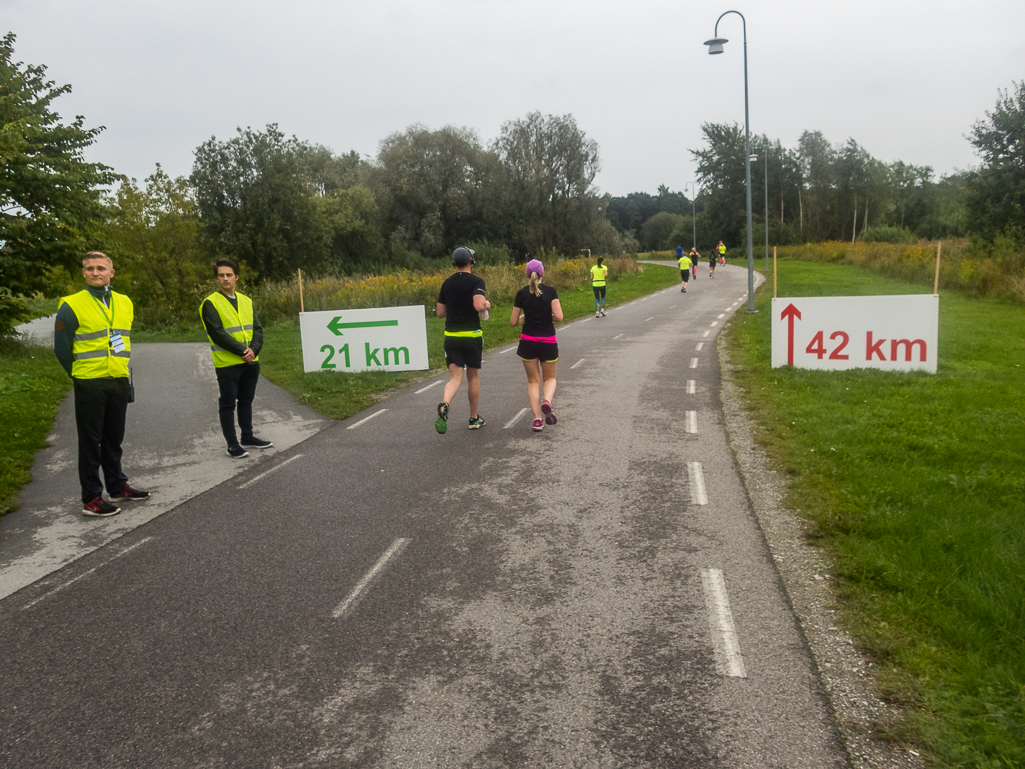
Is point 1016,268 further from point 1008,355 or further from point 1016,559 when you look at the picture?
point 1016,559

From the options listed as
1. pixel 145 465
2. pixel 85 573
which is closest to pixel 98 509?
pixel 85 573

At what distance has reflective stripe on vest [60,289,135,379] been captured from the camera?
605 cm

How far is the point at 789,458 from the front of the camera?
7.16 metres

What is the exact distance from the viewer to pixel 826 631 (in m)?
3.96

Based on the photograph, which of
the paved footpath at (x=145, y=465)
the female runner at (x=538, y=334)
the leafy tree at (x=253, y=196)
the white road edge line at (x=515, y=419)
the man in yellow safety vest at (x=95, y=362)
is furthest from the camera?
the leafy tree at (x=253, y=196)

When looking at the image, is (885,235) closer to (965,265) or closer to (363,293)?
(965,265)

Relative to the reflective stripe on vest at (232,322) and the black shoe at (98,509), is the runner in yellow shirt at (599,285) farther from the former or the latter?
the black shoe at (98,509)

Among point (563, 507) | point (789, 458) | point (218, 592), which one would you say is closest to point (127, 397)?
point (218, 592)

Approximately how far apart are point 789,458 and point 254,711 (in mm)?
5417

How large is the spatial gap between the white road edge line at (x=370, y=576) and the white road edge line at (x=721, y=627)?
2037 millimetres

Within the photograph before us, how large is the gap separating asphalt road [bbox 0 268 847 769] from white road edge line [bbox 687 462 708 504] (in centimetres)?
3

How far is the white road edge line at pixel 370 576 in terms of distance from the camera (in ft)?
14.3

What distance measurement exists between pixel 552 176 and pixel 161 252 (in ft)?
104

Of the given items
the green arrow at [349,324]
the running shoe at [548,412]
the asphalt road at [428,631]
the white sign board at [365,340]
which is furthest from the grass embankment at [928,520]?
the green arrow at [349,324]
